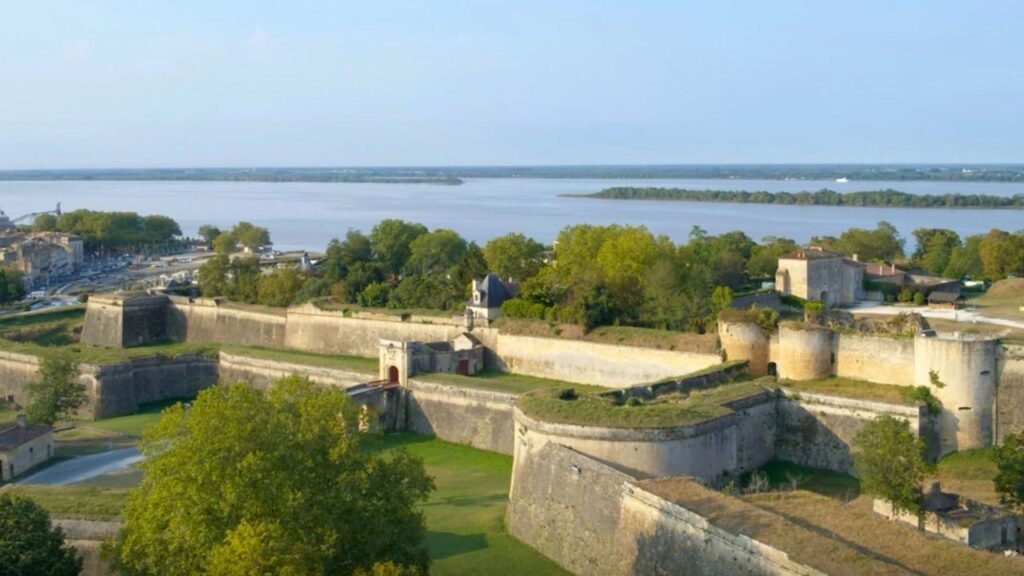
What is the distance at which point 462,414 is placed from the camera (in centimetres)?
2570

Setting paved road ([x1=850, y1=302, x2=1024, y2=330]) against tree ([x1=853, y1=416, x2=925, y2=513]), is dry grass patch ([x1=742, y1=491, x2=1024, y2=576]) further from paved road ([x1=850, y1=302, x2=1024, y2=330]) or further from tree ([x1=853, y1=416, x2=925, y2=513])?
paved road ([x1=850, y1=302, x2=1024, y2=330])

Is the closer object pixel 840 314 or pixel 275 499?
pixel 275 499

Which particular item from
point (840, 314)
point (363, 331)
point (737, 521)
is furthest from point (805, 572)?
point (363, 331)

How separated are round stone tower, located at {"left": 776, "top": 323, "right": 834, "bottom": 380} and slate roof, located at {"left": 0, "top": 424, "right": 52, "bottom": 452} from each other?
17167 millimetres

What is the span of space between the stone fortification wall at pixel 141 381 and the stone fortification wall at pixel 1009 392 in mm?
20282

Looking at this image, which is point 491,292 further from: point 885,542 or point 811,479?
point 885,542

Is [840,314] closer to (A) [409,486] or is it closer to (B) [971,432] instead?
(B) [971,432]

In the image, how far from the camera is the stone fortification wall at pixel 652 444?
18.2 meters

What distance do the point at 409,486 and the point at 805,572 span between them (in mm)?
5370

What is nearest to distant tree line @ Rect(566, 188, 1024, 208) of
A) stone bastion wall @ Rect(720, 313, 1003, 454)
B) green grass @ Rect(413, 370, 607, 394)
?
green grass @ Rect(413, 370, 607, 394)

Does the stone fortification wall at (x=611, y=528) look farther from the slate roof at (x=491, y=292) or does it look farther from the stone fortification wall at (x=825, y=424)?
the slate roof at (x=491, y=292)

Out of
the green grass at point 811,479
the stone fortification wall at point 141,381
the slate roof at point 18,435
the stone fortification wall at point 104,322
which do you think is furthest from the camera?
the stone fortification wall at point 104,322

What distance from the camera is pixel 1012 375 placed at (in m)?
20.9

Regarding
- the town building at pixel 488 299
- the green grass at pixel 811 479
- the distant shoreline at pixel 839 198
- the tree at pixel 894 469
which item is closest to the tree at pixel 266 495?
the tree at pixel 894 469
